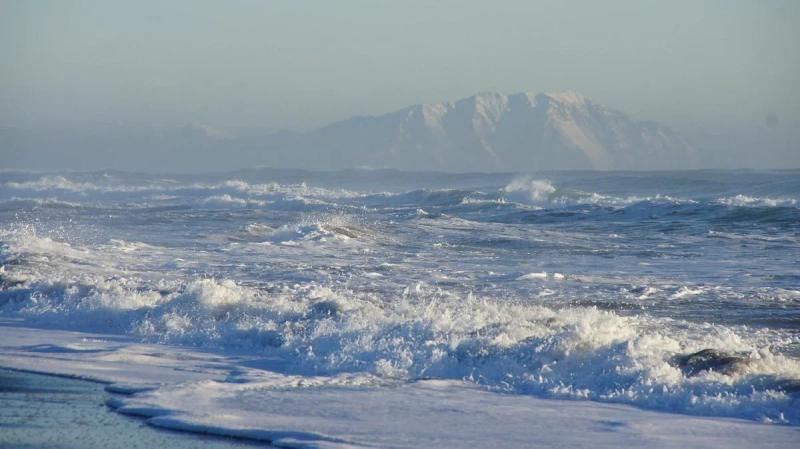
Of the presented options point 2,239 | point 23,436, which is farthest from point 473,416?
point 2,239

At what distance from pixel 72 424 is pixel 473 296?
746 centimetres

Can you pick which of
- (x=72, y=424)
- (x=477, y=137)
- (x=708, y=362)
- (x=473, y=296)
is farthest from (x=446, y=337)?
(x=477, y=137)

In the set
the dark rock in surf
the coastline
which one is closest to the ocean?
the dark rock in surf

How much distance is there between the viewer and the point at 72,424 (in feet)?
22.4

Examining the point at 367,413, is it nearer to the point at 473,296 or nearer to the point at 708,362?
the point at 708,362

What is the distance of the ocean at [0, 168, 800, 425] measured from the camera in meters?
8.33

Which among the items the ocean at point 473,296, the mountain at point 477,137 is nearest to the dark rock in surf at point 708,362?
the ocean at point 473,296

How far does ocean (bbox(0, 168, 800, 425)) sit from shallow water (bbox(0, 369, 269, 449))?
195 centimetres

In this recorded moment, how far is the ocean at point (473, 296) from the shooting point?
27.3 feet

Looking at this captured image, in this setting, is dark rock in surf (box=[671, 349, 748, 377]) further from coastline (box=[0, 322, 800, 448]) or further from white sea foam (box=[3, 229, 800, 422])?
coastline (box=[0, 322, 800, 448])

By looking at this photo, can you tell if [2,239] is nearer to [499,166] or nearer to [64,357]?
[64,357]

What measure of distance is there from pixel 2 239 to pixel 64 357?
10351 millimetres

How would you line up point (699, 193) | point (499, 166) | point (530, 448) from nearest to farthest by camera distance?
point (530, 448) < point (699, 193) < point (499, 166)

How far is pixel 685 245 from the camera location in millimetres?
21500
